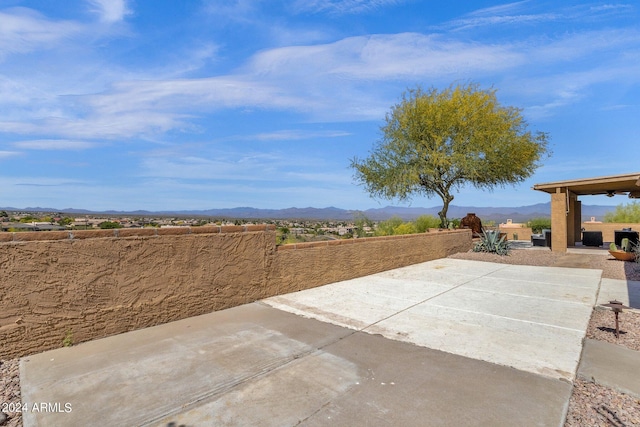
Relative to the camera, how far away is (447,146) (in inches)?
640

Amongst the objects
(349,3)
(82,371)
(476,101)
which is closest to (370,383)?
(82,371)

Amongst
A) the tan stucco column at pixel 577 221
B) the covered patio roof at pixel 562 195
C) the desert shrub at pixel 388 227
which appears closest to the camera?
the covered patio roof at pixel 562 195

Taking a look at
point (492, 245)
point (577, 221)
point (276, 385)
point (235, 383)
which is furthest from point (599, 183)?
point (235, 383)

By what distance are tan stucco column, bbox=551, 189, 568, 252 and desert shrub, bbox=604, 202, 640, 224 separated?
14.8m

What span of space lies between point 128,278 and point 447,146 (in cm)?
1468

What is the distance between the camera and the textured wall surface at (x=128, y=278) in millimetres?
4113

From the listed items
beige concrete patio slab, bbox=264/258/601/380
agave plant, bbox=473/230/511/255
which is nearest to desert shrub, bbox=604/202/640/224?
agave plant, bbox=473/230/511/255

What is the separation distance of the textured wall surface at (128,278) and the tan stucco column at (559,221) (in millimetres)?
13401

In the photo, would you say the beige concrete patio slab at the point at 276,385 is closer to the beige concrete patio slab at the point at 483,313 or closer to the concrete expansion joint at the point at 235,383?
the concrete expansion joint at the point at 235,383

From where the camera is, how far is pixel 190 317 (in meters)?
5.62

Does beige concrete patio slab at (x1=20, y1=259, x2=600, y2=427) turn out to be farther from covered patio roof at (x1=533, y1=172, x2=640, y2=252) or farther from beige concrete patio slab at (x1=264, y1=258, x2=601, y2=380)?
covered patio roof at (x1=533, y1=172, x2=640, y2=252)

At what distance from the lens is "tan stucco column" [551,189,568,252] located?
621 inches

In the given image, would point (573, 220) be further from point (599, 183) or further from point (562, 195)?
point (599, 183)

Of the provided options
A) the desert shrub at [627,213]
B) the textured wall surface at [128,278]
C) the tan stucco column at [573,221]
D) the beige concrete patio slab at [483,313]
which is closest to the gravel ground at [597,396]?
the beige concrete patio slab at [483,313]
